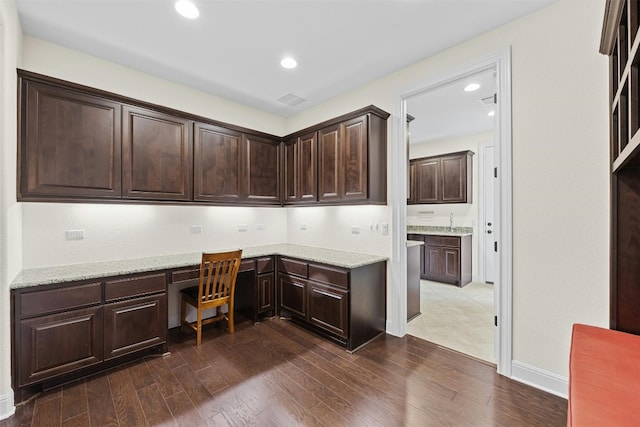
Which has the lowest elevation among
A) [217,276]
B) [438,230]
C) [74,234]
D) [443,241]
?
[217,276]

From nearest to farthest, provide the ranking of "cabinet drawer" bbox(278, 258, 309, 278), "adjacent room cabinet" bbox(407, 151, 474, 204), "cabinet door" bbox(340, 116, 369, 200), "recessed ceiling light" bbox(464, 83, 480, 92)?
1. "cabinet door" bbox(340, 116, 369, 200)
2. "cabinet drawer" bbox(278, 258, 309, 278)
3. "recessed ceiling light" bbox(464, 83, 480, 92)
4. "adjacent room cabinet" bbox(407, 151, 474, 204)

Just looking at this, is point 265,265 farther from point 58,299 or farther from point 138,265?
point 58,299

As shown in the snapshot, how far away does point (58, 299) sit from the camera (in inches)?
84.4

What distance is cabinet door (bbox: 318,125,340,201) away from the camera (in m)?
3.29

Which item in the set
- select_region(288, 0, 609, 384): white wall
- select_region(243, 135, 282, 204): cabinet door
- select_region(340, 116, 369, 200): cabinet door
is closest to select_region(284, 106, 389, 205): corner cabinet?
select_region(340, 116, 369, 200): cabinet door

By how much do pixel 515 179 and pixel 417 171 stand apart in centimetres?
389

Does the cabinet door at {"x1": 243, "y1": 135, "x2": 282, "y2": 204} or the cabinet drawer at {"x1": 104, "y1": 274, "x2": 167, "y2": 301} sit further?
the cabinet door at {"x1": 243, "y1": 135, "x2": 282, "y2": 204}

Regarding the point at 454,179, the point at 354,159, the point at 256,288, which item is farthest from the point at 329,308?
the point at 454,179

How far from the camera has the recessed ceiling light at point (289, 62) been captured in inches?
114

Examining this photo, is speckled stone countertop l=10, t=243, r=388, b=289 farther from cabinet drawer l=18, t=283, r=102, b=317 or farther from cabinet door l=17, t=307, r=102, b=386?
cabinet door l=17, t=307, r=102, b=386

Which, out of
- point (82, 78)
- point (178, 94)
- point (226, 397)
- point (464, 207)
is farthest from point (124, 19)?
point (464, 207)

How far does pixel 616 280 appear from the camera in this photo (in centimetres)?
147

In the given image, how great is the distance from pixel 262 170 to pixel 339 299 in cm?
211

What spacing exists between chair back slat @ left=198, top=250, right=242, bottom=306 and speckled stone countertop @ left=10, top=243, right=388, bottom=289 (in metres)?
0.17
